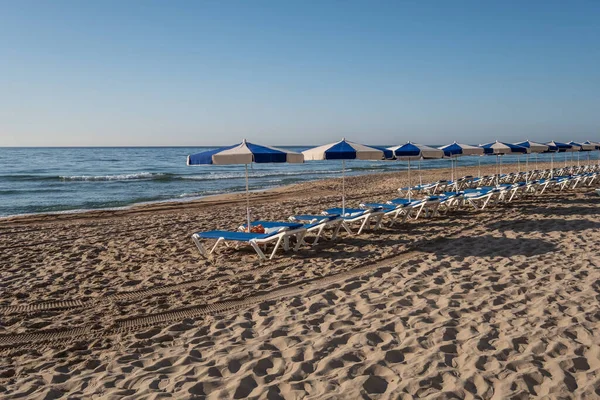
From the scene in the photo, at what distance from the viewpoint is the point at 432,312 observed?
15.1ft

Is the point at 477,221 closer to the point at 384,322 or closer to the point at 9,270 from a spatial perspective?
the point at 384,322

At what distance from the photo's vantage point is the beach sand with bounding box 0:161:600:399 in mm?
3348

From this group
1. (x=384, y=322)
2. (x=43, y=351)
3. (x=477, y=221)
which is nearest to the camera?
(x=43, y=351)

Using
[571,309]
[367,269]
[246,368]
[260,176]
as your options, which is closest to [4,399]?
[246,368]

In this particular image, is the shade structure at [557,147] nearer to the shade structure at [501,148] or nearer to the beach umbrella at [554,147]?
the beach umbrella at [554,147]

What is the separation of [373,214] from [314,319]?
4.42 meters

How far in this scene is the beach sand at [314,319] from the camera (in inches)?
132

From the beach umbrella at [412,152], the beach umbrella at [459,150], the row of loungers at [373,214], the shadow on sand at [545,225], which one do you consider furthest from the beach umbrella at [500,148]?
the shadow on sand at [545,225]

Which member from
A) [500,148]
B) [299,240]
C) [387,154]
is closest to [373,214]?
[299,240]

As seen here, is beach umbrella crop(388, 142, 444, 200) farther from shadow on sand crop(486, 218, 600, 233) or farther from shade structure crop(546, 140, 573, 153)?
shade structure crop(546, 140, 573, 153)

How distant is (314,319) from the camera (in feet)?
15.0

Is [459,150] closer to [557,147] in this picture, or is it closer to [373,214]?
[373,214]

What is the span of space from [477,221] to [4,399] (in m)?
8.65

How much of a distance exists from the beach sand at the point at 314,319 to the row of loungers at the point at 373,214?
30cm
